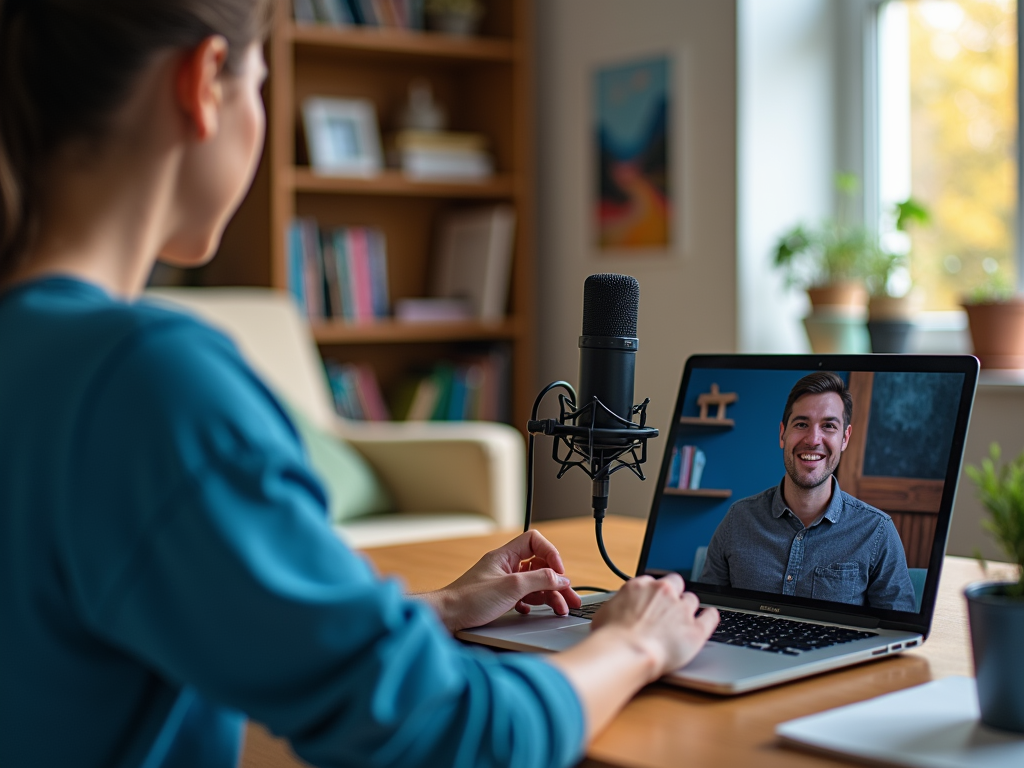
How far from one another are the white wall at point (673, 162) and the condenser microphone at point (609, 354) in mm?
1726

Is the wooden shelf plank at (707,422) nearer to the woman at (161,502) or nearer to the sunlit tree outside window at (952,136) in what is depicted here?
the woman at (161,502)

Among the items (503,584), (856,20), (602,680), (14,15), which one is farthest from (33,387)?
(856,20)

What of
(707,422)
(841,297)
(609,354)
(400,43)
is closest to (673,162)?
(841,297)

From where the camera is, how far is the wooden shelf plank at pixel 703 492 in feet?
3.42

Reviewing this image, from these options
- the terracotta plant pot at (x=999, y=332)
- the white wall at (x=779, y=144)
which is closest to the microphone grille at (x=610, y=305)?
the terracotta plant pot at (x=999, y=332)

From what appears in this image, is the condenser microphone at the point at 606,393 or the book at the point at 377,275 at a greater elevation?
the book at the point at 377,275

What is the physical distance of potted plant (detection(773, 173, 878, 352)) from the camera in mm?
2857

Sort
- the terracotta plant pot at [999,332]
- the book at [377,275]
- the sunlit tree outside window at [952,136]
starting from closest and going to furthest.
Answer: the terracotta plant pot at [999,332] < the sunlit tree outside window at [952,136] < the book at [377,275]

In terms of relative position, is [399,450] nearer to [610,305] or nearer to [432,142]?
[432,142]

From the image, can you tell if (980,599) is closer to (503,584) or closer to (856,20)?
(503,584)

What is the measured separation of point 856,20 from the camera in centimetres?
314

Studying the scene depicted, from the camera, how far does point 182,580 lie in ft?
1.83

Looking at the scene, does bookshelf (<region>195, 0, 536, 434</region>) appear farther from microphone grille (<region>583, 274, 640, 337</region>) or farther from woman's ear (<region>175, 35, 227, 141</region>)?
woman's ear (<region>175, 35, 227, 141</region>)

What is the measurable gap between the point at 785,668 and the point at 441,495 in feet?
6.41
